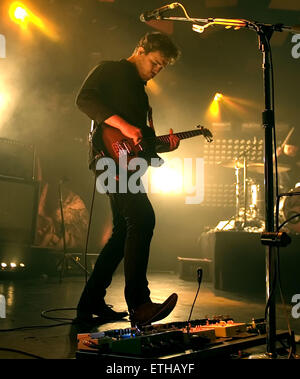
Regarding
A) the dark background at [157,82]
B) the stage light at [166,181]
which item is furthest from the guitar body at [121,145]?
the stage light at [166,181]

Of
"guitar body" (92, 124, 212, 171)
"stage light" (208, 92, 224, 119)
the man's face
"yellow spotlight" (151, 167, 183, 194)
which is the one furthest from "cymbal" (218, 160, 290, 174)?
"guitar body" (92, 124, 212, 171)

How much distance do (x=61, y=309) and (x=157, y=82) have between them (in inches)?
235

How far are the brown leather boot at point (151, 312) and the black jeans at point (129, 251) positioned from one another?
100 mm

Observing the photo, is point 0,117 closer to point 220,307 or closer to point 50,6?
point 50,6

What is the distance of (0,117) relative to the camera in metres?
6.96

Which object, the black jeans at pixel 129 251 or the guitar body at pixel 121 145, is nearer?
the black jeans at pixel 129 251

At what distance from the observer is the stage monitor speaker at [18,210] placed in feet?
17.8

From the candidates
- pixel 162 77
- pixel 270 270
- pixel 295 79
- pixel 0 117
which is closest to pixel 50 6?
pixel 0 117

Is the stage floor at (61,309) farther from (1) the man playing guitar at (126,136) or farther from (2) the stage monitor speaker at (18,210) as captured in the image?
(2) the stage monitor speaker at (18,210)

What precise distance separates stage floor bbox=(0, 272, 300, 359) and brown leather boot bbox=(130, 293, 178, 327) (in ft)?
0.84

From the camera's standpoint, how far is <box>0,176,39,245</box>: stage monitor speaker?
5.42 metres

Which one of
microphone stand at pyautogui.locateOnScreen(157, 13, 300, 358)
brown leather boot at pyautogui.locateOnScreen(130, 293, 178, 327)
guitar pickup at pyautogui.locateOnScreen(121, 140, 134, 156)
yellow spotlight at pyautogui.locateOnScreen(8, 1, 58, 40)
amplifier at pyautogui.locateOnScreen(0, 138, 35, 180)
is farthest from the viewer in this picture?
yellow spotlight at pyautogui.locateOnScreen(8, 1, 58, 40)

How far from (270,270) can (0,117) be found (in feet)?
20.1

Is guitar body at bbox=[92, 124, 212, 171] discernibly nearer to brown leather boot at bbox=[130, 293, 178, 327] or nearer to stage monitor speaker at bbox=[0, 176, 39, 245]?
brown leather boot at bbox=[130, 293, 178, 327]
